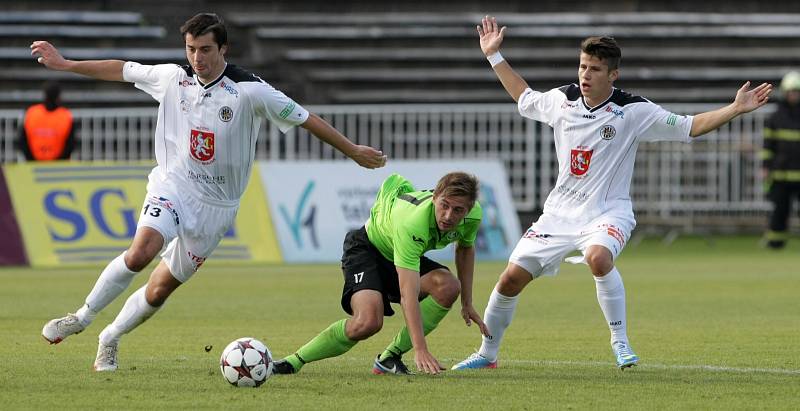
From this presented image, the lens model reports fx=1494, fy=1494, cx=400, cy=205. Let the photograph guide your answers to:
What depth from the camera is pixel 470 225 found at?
26.1 ft

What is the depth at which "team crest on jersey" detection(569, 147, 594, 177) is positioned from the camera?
8.63m

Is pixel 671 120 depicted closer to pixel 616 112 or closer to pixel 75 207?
pixel 616 112

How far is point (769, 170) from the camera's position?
2031cm

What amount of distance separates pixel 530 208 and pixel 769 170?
11.1ft

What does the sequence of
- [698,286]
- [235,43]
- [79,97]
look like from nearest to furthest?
[698,286]
[79,97]
[235,43]

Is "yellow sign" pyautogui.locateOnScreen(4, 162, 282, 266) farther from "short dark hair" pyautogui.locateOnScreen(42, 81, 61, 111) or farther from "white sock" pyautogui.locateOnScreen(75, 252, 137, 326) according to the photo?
"white sock" pyautogui.locateOnScreen(75, 252, 137, 326)

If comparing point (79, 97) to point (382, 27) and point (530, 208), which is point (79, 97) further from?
point (530, 208)

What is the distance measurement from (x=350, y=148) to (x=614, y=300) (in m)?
1.72

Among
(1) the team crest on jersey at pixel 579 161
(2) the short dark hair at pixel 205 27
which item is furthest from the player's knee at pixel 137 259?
(1) the team crest on jersey at pixel 579 161

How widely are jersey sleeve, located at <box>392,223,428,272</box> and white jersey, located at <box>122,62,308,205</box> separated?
111 cm

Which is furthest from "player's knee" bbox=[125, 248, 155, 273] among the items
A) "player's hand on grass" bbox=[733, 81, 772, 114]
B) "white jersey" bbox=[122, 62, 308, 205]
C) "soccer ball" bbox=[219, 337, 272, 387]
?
"player's hand on grass" bbox=[733, 81, 772, 114]

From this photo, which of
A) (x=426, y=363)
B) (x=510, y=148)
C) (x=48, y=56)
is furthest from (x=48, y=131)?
(x=426, y=363)

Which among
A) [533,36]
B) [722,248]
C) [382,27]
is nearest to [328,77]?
[382,27]

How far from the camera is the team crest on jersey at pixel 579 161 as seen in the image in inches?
340
